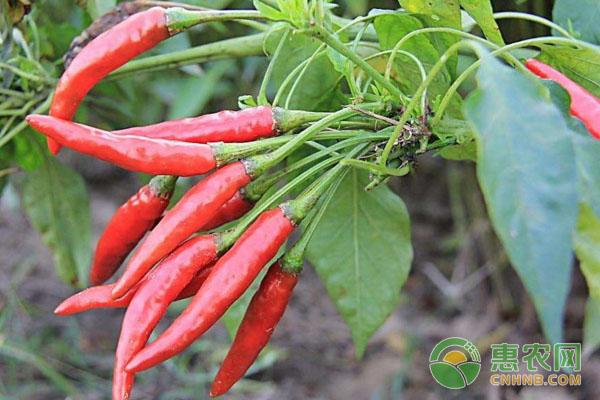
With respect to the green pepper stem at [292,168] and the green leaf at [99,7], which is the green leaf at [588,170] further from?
the green leaf at [99,7]

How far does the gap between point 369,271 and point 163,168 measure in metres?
0.40

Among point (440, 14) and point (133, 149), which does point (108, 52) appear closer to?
point (133, 149)

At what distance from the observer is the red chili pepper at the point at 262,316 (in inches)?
31.4

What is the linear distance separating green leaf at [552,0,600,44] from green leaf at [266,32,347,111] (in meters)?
0.31

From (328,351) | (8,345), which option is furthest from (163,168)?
(328,351)

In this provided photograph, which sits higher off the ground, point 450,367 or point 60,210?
point 60,210

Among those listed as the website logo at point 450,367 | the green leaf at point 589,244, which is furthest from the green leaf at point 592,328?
the green leaf at point 589,244

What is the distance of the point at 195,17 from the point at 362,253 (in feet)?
1.43

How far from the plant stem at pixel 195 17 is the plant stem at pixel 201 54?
34 centimetres

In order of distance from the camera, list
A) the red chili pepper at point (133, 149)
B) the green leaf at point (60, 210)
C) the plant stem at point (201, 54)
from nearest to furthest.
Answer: the red chili pepper at point (133, 149), the plant stem at point (201, 54), the green leaf at point (60, 210)

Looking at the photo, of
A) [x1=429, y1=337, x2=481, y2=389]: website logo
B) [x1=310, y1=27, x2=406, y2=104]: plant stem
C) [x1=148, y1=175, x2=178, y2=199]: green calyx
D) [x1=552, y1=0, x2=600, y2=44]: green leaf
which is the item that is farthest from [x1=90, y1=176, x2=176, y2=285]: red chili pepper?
[x1=429, y1=337, x2=481, y2=389]: website logo

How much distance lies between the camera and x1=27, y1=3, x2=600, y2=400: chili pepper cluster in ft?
2.37

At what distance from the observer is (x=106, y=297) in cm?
77

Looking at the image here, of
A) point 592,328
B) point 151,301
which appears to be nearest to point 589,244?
point 151,301
